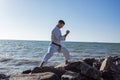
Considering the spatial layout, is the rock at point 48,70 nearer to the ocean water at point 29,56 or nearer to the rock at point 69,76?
the rock at point 69,76

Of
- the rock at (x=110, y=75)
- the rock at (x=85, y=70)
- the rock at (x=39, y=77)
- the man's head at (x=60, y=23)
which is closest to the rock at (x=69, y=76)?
the rock at (x=39, y=77)

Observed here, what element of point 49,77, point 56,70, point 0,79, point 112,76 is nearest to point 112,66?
point 112,76

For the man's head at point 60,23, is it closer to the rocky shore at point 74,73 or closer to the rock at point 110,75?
Result: the rocky shore at point 74,73

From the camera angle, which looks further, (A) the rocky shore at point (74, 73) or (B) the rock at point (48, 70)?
(B) the rock at point (48, 70)

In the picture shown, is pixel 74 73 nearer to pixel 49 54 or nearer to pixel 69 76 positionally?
pixel 69 76

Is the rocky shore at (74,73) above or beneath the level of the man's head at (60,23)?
beneath

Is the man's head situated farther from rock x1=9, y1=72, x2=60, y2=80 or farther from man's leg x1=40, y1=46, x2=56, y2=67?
rock x1=9, y1=72, x2=60, y2=80

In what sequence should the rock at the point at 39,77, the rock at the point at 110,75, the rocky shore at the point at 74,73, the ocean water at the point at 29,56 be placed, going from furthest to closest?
the ocean water at the point at 29,56
the rock at the point at 110,75
the rocky shore at the point at 74,73
the rock at the point at 39,77

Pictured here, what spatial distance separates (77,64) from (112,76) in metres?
1.44

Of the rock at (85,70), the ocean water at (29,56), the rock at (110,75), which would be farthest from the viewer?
the ocean water at (29,56)

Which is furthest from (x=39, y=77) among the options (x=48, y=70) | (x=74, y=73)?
(x=74, y=73)

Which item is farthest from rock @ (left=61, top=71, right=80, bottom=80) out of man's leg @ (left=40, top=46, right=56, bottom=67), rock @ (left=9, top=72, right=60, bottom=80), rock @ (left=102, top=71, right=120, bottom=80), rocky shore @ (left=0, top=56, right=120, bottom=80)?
rock @ (left=102, top=71, right=120, bottom=80)

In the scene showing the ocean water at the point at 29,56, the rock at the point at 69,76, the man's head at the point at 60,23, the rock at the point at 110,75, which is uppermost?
the man's head at the point at 60,23

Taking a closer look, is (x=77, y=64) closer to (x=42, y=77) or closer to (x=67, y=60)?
(x=67, y=60)
